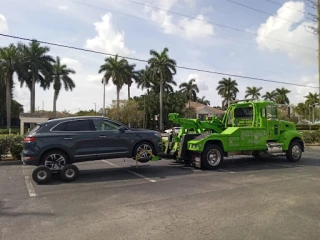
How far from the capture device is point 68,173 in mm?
9570

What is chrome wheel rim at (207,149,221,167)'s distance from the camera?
11781mm

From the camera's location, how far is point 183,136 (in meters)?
12.2

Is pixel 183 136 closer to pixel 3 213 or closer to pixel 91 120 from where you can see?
pixel 91 120

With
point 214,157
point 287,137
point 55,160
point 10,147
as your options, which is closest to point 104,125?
point 55,160

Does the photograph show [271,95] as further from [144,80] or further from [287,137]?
[287,137]

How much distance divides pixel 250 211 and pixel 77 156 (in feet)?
18.6

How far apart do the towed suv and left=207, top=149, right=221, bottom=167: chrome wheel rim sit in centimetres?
193

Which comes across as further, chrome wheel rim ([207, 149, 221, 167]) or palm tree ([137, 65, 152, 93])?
palm tree ([137, 65, 152, 93])

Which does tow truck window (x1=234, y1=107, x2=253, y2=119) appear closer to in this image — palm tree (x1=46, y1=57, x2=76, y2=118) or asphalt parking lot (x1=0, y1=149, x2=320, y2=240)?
asphalt parking lot (x1=0, y1=149, x2=320, y2=240)

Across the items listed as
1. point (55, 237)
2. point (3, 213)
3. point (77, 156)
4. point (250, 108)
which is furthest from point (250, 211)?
point (250, 108)

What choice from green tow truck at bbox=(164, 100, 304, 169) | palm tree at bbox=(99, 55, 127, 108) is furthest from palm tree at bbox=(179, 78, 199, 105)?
green tow truck at bbox=(164, 100, 304, 169)

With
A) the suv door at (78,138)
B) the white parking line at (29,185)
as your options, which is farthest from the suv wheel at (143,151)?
the white parking line at (29,185)

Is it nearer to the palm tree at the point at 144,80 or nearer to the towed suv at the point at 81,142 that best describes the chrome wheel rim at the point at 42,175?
the towed suv at the point at 81,142

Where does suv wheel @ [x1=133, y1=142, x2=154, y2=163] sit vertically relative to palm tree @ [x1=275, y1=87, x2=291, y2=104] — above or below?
below
